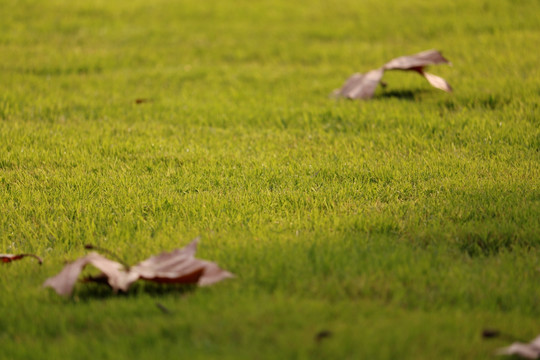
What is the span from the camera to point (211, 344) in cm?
221

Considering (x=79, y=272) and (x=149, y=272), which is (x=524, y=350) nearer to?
(x=149, y=272)

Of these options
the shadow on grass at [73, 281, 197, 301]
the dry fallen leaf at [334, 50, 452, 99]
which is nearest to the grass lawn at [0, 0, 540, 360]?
the shadow on grass at [73, 281, 197, 301]

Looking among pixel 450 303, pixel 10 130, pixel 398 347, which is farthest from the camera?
pixel 10 130

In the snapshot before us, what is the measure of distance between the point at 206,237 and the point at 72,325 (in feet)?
3.20

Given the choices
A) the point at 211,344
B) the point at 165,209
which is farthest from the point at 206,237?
the point at 211,344

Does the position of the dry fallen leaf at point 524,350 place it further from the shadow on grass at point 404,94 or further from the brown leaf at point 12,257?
the shadow on grass at point 404,94

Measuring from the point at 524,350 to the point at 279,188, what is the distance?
2141 mm

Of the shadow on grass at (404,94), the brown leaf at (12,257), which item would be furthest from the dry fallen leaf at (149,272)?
the shadow on grass at (404,94)

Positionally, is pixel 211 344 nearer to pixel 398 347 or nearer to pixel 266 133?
pixel 398 347

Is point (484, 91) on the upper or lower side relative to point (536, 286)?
upper

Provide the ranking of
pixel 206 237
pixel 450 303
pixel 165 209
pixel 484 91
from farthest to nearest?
pixel 484 91, pixel 165 209, pixel 206 237, pixel 450 303

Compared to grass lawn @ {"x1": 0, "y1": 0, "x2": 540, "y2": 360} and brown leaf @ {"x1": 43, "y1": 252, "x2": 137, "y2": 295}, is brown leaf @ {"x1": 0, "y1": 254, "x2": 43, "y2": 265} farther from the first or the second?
brown leaf @ {"x1": 43, "y1": 252, "x2": 137, "y2": 295}

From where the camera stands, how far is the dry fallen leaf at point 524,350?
2.07 m

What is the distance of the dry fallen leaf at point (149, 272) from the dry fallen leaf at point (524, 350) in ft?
4.01
